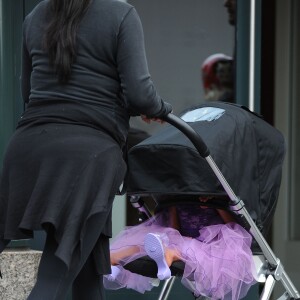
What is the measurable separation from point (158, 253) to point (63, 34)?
3.34ft

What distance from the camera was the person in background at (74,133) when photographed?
337cm

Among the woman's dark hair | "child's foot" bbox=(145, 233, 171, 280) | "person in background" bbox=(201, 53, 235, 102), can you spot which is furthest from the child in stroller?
"person in background" bbox=(201, 53, 235, 102)

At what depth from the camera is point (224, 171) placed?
4.02 m

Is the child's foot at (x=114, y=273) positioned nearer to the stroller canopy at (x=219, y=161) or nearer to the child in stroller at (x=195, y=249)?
the child in stroller at (x=195, y=249)

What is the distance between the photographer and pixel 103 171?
340 cm

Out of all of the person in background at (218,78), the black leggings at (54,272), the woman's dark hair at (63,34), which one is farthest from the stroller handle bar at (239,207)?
the person in background at (218,78)

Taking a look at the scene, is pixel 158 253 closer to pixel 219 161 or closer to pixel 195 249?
pixel 195 249

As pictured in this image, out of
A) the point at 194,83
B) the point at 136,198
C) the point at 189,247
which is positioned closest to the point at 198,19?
the point at 194,83

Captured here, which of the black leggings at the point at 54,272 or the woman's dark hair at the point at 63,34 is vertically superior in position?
the woman's dark hair at the point at 63,34

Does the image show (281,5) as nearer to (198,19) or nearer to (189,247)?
(198,19)

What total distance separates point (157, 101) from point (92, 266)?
71 cm

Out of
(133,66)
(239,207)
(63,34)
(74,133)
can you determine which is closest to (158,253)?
(239,207)

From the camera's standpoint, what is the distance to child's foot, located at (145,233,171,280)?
3848 mm

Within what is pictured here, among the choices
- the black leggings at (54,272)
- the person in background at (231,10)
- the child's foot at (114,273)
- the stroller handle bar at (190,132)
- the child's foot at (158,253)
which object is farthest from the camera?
the person in background at (231,10)
